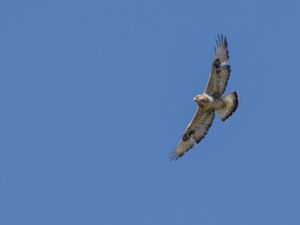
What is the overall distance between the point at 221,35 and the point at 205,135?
2975 mm

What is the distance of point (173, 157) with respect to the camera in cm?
4044

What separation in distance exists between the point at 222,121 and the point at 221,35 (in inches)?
90.4

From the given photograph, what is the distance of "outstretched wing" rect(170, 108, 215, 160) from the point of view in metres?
39.6

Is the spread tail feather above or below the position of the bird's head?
below

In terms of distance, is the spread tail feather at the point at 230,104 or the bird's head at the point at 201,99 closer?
the spread tail feather at the point at 230,104

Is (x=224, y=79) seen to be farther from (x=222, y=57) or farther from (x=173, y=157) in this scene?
(x=173, y=157)

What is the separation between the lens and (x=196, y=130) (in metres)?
40.1

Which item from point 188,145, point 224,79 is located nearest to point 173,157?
point 188,145

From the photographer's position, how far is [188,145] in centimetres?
4038

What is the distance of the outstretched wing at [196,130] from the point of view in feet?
130

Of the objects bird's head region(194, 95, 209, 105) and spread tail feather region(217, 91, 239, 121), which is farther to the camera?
bird's head region(194, 95, 209, 105)

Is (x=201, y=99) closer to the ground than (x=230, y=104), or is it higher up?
higher up

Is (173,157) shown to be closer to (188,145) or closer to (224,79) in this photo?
(188,145)

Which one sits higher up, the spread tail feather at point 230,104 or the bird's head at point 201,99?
the bird's head at point 201,99
